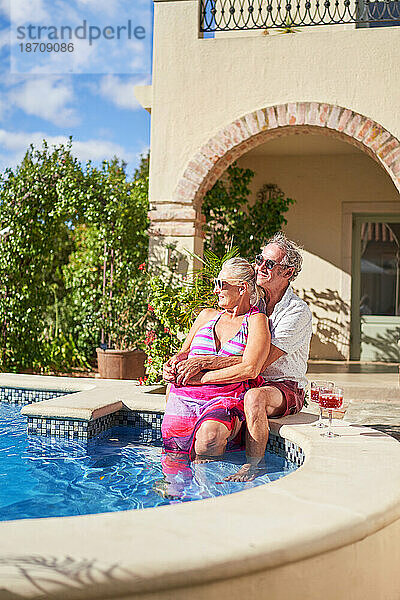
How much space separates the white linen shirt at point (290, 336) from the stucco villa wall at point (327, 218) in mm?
6207

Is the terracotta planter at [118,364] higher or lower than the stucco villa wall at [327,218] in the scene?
lower

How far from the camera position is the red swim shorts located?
13.2 ft

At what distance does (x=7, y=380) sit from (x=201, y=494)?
2.91m

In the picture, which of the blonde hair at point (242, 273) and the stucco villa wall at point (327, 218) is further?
the stucco villa wall at point (327, 218)

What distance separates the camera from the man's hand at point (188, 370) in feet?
12.9

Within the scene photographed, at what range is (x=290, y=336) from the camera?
399cm

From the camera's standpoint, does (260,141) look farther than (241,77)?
Yes

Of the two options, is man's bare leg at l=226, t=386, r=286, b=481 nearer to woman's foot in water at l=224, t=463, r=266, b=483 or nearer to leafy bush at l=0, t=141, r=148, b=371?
woman's foot in water at l=224, t=463, r=266, b=483

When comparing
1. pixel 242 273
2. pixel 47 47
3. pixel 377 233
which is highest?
pixel 47 47

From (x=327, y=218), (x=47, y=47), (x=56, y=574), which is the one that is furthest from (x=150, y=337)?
(x=47, y=47)

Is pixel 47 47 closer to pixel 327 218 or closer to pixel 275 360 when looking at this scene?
pixel 327 218

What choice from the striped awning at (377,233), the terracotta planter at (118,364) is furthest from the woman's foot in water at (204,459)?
the striped awning at (377,233)

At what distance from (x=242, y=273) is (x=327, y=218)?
6.67 m

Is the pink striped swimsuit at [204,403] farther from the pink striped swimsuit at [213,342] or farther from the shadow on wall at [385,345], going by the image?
the shadow on wall at [385,345]
